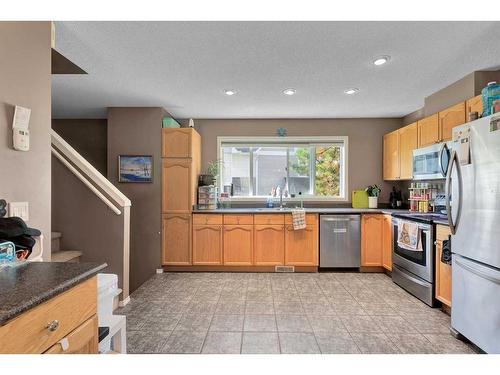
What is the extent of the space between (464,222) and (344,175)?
274 centimetres

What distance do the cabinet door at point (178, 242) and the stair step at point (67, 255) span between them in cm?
138

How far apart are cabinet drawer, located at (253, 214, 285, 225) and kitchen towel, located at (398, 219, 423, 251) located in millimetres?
1528

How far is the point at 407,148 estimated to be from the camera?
4.04m

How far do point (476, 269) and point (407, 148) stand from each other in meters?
2.37

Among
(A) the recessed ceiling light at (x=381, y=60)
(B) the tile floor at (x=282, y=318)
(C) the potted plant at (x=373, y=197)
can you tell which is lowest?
(B) the tile floor at (x=282, y=318)

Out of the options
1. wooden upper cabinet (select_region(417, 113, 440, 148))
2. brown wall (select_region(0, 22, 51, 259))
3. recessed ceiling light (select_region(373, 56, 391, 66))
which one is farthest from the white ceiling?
brown wall (select_region(0, 22, 51, 259))

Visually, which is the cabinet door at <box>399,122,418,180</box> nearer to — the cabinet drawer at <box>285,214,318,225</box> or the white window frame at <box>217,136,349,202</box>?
the white window frame at <box>217,136,349,202</box>

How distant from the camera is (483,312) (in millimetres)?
1982

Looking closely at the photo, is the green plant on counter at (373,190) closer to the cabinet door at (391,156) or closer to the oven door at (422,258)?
the cabinet door at (391,156)

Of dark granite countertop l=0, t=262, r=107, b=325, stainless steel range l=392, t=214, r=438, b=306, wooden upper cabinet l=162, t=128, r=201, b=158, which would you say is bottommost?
stainless steel range l=392, t=214, r=438, b=306

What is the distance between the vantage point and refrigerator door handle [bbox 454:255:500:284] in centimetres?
190

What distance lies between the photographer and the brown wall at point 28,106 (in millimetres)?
1423

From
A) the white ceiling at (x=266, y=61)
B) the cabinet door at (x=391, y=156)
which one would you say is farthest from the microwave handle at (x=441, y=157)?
the cabinet door at (x=391, y=156)
